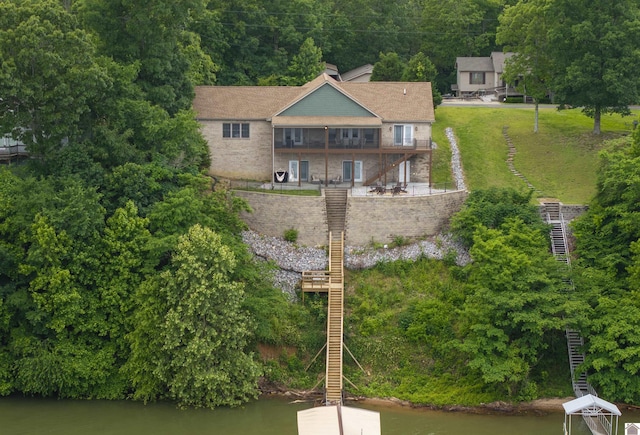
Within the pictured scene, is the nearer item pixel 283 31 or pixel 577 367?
pixel 577 367

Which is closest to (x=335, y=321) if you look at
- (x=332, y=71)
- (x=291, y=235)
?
(x=291, y=235)

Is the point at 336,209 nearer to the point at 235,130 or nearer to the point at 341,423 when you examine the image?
the point at 235,130

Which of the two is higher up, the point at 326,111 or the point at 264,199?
the point at 326,111

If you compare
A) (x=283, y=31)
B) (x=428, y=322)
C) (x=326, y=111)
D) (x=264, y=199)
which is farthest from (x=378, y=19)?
(x=428, y=322)

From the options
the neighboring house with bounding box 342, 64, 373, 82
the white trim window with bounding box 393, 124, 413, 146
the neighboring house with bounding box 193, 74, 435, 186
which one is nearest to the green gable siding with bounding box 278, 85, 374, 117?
the neighboring house with bounding box 193, 74, 435, 186

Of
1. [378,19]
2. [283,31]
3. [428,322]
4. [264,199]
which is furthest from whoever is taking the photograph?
[378,19]

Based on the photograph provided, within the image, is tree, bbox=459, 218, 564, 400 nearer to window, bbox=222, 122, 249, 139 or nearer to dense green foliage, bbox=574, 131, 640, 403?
dense green foliage, bbox=574, 131, 640, 403

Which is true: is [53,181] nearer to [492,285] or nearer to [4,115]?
[4,115]

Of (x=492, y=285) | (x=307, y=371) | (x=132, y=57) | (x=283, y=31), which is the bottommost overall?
(x=307, y=371)
